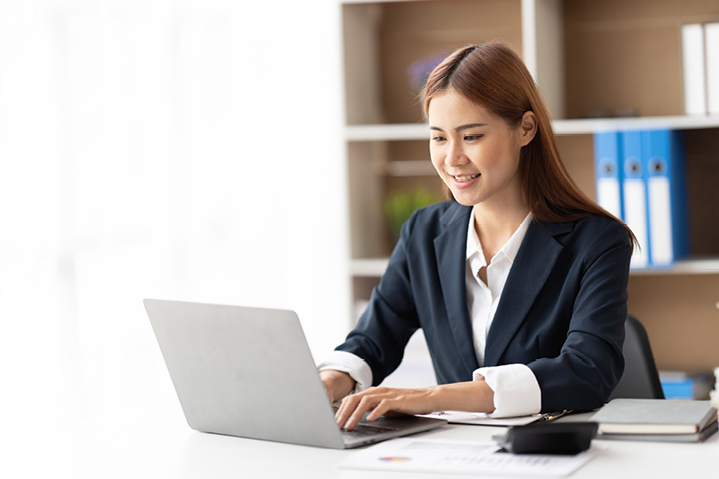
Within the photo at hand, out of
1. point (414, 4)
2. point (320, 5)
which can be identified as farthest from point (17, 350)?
point (414, 4)

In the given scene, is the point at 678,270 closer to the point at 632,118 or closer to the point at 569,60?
the point at 632,118

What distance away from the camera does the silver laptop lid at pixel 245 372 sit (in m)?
1.19

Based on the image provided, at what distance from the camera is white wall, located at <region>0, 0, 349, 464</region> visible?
2.21 meters

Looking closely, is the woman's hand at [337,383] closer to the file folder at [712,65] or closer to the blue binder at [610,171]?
the blue binder at [610,171]

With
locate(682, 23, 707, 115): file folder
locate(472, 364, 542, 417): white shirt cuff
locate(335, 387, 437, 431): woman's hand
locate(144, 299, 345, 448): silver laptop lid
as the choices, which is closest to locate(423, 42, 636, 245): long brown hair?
locate(472, 364, 542, 417): white shirt cuff

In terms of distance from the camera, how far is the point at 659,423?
120 cm

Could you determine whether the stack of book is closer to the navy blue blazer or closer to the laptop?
the navy blue blazer

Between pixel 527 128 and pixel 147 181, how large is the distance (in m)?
1.43

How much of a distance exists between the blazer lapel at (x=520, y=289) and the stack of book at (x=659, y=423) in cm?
35

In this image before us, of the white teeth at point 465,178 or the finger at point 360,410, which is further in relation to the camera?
the white teeth at point 465,178

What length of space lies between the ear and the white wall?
907 millimetres

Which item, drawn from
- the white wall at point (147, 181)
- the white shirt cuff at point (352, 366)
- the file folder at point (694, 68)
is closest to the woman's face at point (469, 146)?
the white shirt cuff at point (352, 366)

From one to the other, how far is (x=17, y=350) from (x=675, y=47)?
2.27 meters

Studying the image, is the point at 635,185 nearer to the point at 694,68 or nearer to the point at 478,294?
the point at 694,68
